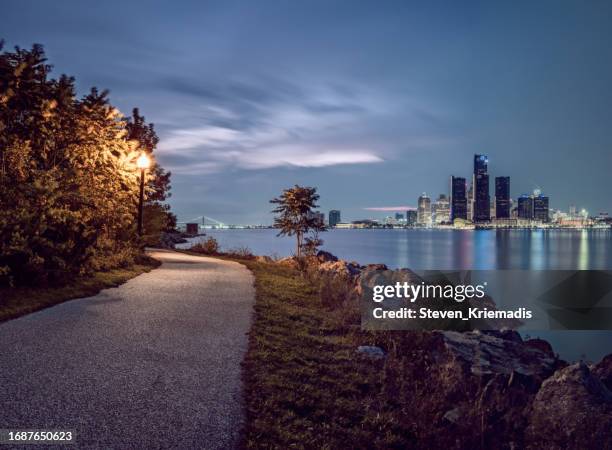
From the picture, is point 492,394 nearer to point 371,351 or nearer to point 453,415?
point 453,415

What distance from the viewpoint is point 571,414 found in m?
7.21

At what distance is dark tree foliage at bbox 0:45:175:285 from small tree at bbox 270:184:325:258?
9.05 metres

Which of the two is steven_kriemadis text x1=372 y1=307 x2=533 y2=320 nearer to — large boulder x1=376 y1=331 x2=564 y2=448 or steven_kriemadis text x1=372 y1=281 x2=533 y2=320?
steven_kriemadis text x1=372 y1=281 x2=533 y2=320

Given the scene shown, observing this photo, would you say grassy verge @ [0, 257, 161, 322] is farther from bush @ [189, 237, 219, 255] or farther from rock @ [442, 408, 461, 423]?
bush @ [189, 237, 219, 255]

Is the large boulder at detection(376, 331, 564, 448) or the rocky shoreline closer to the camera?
the large boulder at detection(376, 331, 564, 448)

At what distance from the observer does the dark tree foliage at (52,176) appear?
10.1 metres

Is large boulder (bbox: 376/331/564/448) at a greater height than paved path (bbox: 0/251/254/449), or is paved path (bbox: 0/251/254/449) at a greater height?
paved path (bbox: 0/251/254/449)

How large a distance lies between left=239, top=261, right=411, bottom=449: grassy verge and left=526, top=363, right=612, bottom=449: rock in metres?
2.55

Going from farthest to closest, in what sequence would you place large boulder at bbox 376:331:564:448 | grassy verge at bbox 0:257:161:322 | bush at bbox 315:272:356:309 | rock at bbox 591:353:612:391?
bush at bbox 315:272:356:309
rock at bbox 591:353:612:391
grassy verge at bbox 0:257:161:322
large boulder at bbox 376:331:564:448

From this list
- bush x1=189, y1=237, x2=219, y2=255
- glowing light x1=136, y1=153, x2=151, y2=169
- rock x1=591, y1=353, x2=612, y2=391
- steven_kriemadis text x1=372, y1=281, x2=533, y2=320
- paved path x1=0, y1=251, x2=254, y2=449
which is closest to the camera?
paved path x1=0, y1=251, x2=254, y2=449

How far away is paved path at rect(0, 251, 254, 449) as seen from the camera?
14.1 ft

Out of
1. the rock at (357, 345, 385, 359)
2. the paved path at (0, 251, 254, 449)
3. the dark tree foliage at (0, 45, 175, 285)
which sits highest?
the dark tree foliage at (0, 45, 175, 285)

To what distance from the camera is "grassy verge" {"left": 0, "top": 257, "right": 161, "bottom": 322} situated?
26.9ft

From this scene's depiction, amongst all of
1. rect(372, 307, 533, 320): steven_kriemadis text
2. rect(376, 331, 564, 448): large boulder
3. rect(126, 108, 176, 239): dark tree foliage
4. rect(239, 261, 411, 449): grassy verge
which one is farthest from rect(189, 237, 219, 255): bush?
rect(376, 331, 564, 448): large boulder
